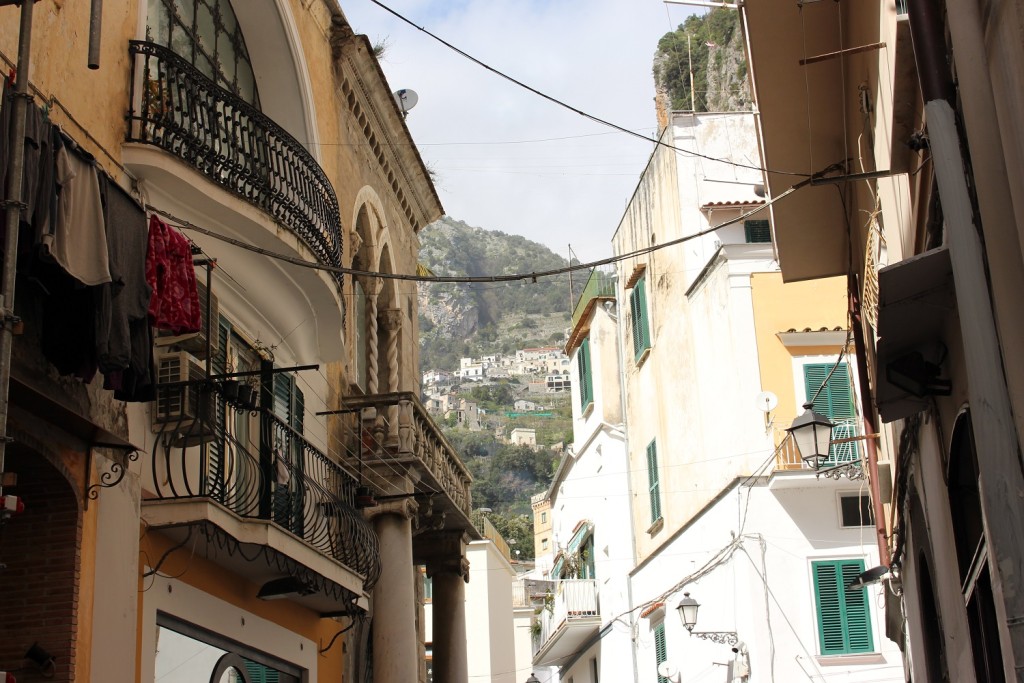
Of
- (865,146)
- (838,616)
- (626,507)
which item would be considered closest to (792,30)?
(865,146)

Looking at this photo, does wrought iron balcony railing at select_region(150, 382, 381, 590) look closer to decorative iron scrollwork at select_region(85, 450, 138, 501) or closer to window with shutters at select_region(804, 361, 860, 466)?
decorative iron scrollwork at select_region(85, 450, 138, 501)

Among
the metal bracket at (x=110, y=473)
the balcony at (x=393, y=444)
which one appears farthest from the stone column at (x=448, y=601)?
the metal bracket at (x=110, y=473)

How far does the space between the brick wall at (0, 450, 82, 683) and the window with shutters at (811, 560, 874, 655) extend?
1391 centimetres

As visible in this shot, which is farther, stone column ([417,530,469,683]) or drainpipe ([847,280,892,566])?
stone column ([417,530,469,683])

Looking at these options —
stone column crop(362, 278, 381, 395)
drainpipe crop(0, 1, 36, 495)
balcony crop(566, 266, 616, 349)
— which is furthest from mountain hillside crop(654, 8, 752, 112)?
drainpipe crop(0, 1, 36, 495)

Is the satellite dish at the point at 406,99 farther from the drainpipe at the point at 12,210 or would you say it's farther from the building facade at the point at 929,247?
the drainpipe at the point at 12,210

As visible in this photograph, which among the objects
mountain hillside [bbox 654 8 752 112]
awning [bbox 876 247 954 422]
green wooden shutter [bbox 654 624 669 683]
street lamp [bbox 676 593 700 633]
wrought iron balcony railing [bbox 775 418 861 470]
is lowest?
green wooden shutter [bbox 654 624 669 683]

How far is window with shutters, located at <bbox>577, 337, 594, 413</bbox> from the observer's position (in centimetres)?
3166

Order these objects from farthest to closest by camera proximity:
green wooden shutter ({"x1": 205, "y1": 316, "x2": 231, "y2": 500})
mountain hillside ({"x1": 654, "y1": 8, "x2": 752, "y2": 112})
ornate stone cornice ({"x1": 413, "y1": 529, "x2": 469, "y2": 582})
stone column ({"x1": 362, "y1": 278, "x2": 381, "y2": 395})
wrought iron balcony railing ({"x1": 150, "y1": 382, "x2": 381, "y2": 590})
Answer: mountain hillside ({"x1": 654, "y1": 8, "x2": 752, "y2": 112}), ornate stone cornice ({"x1": 413, "y1": 529, "x2": 469, "y2": 582}), stone column ({"x1": 362, "y1": 278, "x2": 381, "y2": 395}), green wooden shutter ({"x1": 205, "y1": 316, "x2": 231, "y2": 500}), wrought iron balcony railing ({"x1": 150, "y1": 382, "x2": 381, "y2": 590})

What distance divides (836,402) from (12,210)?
647 inches

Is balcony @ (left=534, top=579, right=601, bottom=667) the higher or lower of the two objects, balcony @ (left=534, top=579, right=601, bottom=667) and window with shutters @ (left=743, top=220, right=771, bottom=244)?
the lower

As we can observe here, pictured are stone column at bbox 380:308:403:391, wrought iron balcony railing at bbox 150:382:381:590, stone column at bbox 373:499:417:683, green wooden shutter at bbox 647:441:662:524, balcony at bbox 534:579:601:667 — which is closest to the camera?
wrought iron balcony railing at bbox 150:382:381:590

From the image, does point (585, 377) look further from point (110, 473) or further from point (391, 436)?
point (110, 473)

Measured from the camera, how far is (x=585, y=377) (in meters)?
32.2
